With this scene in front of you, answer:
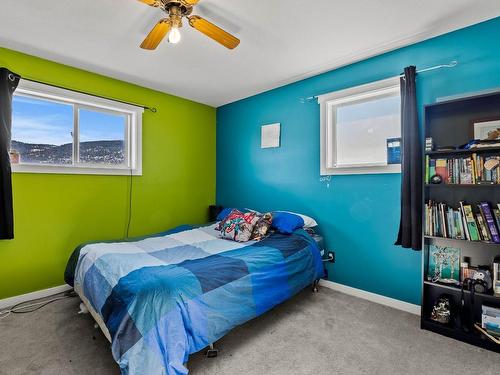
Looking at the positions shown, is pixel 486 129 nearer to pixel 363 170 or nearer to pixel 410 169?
pixel 410 169

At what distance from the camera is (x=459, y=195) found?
6.97ft

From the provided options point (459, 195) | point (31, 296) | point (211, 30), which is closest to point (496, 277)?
point (459, 195)

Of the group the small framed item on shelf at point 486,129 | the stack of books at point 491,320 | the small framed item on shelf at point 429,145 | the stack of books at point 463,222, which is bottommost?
the stack of books at point 491,320

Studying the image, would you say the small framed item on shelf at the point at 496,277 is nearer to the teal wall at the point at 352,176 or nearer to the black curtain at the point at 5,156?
the teal wall at the point at 352,176

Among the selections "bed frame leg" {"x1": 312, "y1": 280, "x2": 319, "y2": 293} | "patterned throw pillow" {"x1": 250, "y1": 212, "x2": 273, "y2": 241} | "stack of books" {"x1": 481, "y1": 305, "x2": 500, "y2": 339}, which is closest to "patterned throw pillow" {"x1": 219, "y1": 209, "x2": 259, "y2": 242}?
"patterned throw pillow" {"x1": 250, "y1": 212, "x2": 273, "y2": 241}

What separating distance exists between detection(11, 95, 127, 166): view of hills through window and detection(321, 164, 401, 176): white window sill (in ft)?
8.52

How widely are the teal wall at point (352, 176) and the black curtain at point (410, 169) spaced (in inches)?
5.3

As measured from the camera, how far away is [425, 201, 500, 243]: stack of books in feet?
6.11

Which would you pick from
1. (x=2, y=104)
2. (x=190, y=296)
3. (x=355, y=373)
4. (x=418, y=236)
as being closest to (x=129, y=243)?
(x=190, y=296)

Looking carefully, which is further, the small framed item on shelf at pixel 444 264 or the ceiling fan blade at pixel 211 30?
the small framed item on shelf at pixel 444 264

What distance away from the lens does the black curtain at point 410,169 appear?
7.23ft

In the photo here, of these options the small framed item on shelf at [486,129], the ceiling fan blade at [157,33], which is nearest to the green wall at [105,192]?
the ceiling fan blade at [157,33]

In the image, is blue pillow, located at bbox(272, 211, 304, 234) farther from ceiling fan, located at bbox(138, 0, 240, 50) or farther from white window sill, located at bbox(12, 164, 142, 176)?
white window sill, located at bbox(12, 164, 142, 176)

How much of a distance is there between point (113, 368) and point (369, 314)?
2.06 m
